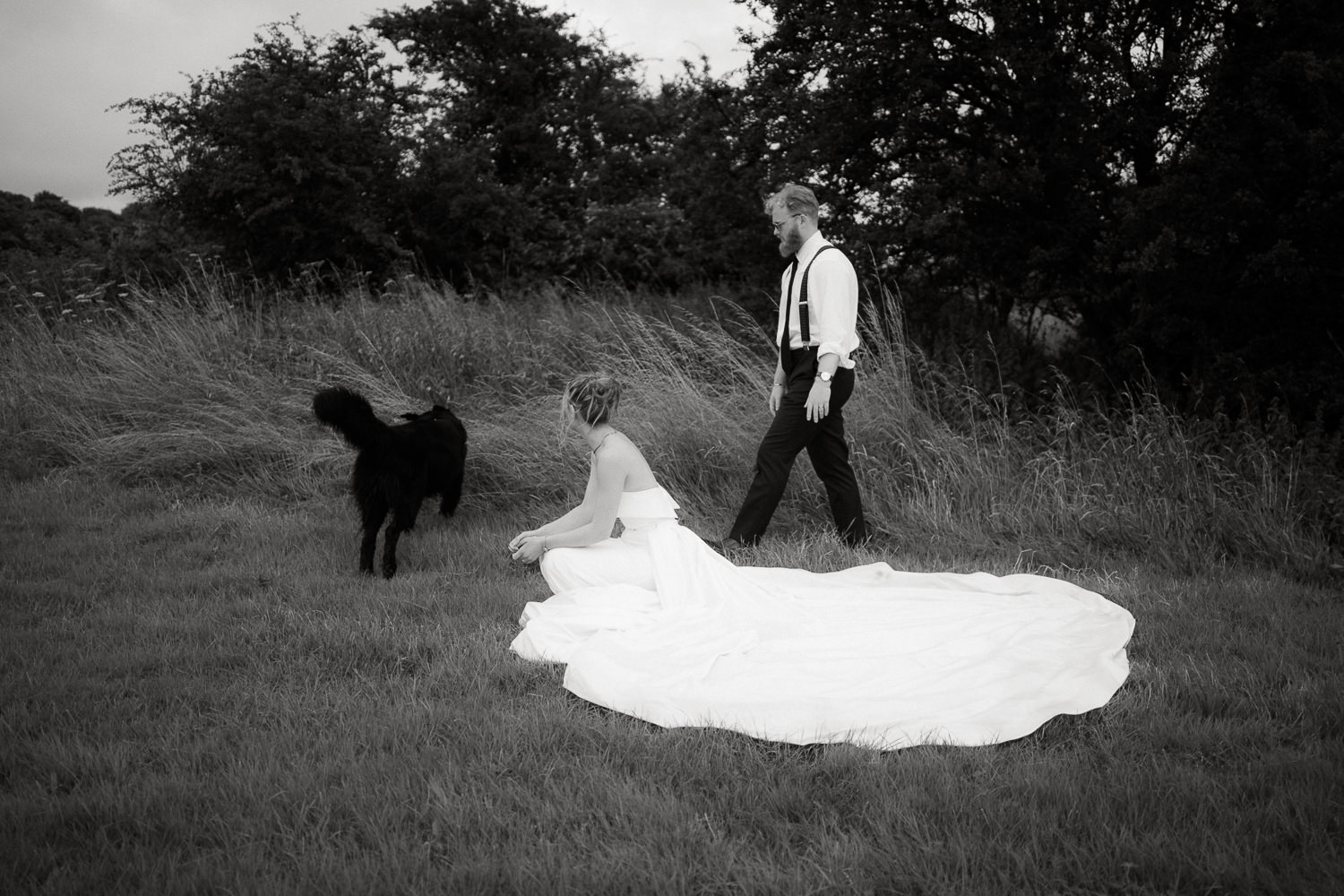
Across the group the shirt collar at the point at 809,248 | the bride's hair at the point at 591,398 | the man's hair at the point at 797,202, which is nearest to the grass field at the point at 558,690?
the bride's hair at the point at 591,398

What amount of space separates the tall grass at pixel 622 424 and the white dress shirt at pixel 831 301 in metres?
1.44

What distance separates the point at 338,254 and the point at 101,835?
16762 mm

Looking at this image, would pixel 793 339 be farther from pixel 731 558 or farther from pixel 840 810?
pixel 840 810

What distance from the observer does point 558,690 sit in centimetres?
358

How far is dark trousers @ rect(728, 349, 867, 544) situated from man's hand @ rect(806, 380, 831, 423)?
212 mm

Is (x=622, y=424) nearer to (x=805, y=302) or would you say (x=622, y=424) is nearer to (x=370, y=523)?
(x=805, y=302)

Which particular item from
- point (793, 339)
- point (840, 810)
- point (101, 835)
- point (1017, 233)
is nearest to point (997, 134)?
point (1017, 233)

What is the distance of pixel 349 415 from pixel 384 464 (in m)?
0.45

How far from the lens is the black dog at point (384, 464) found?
Answer: 483cm

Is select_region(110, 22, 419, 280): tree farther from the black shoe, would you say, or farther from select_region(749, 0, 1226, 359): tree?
the black shoe

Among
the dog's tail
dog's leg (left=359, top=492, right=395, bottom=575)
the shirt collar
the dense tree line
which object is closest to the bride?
dog's leg (left=359, top=492, right=395, bottom=575)

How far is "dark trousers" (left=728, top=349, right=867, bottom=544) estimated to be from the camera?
5527mm

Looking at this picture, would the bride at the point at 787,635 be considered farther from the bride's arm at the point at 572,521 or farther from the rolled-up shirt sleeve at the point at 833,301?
the rolled-up shirt sleeve at the point at 833,301

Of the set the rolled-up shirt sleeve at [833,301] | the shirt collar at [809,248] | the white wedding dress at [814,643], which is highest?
the shirt collar at [809,248]
